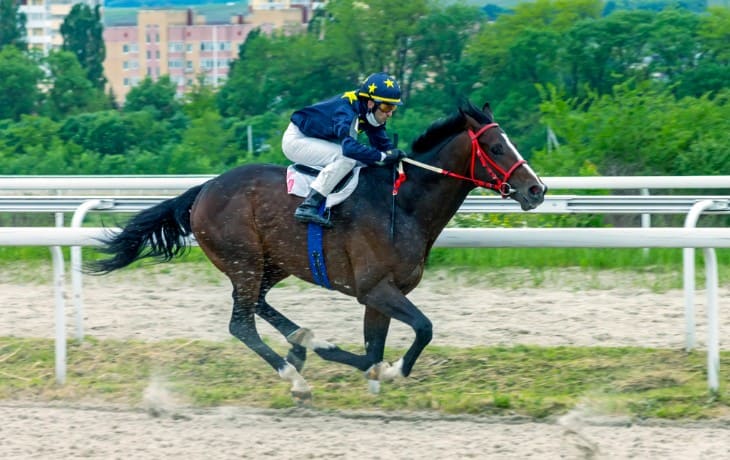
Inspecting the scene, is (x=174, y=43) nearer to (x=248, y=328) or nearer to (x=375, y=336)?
(x=248, y=328)

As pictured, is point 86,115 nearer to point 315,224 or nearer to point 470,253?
point 470,253

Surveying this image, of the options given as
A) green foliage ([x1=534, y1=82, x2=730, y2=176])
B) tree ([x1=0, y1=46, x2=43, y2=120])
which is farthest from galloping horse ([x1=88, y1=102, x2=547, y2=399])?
tree ([x1=0, y1=46, x2=43, y2=120])

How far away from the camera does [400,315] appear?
207 inches

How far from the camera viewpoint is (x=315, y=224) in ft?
18.1

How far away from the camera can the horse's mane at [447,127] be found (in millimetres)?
5414

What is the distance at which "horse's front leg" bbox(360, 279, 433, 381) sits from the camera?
524 centimetres

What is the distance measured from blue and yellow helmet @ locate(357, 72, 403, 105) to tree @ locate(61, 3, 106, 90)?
55.5 m

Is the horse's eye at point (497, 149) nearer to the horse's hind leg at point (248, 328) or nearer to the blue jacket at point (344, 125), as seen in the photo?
the blue jacket at point (344, 125)

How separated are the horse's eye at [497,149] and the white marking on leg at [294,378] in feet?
4.34

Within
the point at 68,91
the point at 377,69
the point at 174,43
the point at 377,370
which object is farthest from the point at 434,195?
the point at 174,43

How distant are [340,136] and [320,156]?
0.23 m

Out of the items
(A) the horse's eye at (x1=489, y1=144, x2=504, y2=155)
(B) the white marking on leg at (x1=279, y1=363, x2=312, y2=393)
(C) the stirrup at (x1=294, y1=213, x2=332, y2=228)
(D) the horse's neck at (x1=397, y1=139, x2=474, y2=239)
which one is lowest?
(B) the white marking on leg at (x1=279, y1=363, x2=312, y2=393)

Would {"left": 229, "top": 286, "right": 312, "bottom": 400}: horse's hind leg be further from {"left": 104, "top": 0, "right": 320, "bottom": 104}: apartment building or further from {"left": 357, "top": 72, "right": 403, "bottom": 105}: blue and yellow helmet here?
{"left": 104, "top": 0, "right": 320, "bottom": 104}: apartment building

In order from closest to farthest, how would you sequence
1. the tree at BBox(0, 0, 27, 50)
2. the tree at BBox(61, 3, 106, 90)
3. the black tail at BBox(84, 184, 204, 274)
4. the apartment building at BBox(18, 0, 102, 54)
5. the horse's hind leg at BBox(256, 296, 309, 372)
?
the horse's hind leg at BBox(256, 296, 309, 372)
the black tail at BBox(84, 184, 204, 274)
the tree at BBox(61, 3, 106, 90)
the tree at BBox(0, 0, 27, 50)
the apartment building at BBox(18, 0, 102, 54)
